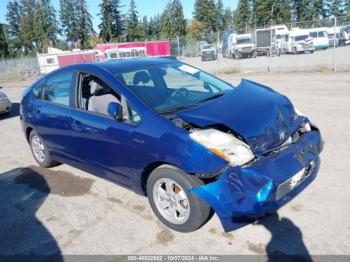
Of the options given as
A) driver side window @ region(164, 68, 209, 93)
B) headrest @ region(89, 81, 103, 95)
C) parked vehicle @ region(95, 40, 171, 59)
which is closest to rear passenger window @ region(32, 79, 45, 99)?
headrest @ region(89, 81, 103, 95)

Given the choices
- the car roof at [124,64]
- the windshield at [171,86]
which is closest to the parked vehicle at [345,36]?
the windshield at [171,86]

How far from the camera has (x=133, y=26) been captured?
82000 mm

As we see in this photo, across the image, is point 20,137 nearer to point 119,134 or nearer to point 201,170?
point 119,134

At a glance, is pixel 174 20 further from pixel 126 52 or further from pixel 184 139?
pixel 184 139

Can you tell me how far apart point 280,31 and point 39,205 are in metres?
34.1

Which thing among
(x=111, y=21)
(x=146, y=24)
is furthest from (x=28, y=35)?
(x=146, y=24)

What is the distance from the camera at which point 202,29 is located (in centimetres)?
8812

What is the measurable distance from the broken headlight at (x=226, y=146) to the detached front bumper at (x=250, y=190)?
94mm

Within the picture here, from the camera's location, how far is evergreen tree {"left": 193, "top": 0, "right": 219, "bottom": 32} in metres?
88.6

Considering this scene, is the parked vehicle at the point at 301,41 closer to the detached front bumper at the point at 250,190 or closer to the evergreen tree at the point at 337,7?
the detached front bumper at the point at 250,190

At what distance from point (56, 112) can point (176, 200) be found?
2291mm

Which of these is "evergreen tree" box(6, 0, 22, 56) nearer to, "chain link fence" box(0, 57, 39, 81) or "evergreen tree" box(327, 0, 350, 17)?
"chain link fence" box(0, 57, 39, 81)

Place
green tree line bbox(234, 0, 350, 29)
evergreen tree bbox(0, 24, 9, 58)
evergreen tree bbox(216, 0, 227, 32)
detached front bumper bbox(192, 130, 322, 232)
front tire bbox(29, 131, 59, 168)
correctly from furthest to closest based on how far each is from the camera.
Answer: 1. evergreen tree bbox(216, 0, 227, 32)
2. green tree line bbox(234, 0, 350, 29)
3. evergreen tree bbox(0, 24, 9, 58)
4. front tire bbox(29, 131, 59, 168)
5. detached front bumper bbox(192, 130, 322, 232)

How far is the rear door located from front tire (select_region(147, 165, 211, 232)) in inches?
65.2
